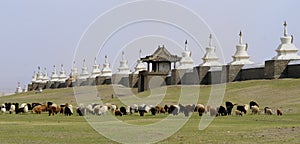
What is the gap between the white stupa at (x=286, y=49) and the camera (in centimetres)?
6938

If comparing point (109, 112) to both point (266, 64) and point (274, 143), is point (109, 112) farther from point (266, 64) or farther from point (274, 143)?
point (266, 64)

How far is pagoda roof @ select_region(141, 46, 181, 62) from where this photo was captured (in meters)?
84.1

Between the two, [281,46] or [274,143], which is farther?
[281,46]

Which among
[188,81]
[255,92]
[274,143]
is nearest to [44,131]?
[274,143]

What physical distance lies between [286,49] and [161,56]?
20227mm

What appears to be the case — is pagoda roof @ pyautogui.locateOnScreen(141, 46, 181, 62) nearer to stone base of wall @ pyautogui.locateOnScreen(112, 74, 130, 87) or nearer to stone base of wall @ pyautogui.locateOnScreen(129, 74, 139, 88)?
stone base of wall @ pyautogui.locateOnScreen(129, 74, 139, 88)

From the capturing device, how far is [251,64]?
76125 millimetres

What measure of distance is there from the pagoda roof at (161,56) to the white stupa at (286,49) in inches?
724

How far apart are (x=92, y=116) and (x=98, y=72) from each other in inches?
3313

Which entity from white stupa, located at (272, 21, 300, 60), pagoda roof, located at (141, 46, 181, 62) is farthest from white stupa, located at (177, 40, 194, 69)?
white stupa, located at (272, 21, 300, 60)

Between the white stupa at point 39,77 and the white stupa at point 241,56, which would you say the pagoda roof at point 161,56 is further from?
the white stupa at point 39,77

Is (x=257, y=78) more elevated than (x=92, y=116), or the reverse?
(x=257, y=78)

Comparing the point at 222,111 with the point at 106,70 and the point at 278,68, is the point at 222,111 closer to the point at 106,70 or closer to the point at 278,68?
the point at 278,68

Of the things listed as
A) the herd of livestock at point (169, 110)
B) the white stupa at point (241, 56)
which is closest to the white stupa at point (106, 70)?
the white stupa at point (241, 56)
